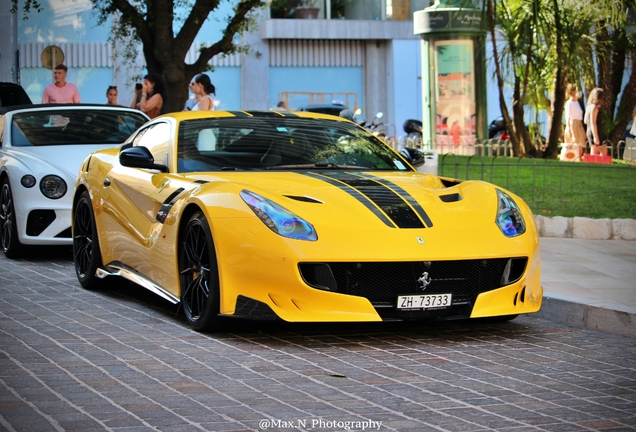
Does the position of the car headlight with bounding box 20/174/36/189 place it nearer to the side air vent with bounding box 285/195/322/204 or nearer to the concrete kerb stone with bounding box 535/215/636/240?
the side air vent with bounding box 285/195/322/204

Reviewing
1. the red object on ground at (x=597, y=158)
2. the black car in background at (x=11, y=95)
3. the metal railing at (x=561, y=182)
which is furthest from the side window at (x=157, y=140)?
the red object on ground at (x=597, y=158)

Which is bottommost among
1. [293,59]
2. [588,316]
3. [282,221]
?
[588,316]

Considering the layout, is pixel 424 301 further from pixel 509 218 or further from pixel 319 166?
pixel 319 166

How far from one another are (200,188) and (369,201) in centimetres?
103

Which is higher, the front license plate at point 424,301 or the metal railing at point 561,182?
the metal railing at point 561,182

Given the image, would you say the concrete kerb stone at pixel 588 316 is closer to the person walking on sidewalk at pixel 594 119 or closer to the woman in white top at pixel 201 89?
the woman in white top at pixel 201 89

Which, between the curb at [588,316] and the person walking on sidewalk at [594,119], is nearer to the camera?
the curb at [588,316]

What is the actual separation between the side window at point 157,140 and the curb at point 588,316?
277cm

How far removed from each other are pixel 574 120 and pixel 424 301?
15600 millimetres

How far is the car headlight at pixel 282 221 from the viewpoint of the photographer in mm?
5879

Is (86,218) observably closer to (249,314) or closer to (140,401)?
(249,314)

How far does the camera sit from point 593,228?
11328mm

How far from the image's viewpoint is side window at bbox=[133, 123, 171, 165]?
7.39 m

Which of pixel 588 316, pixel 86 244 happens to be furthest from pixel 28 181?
pixel 588 316
